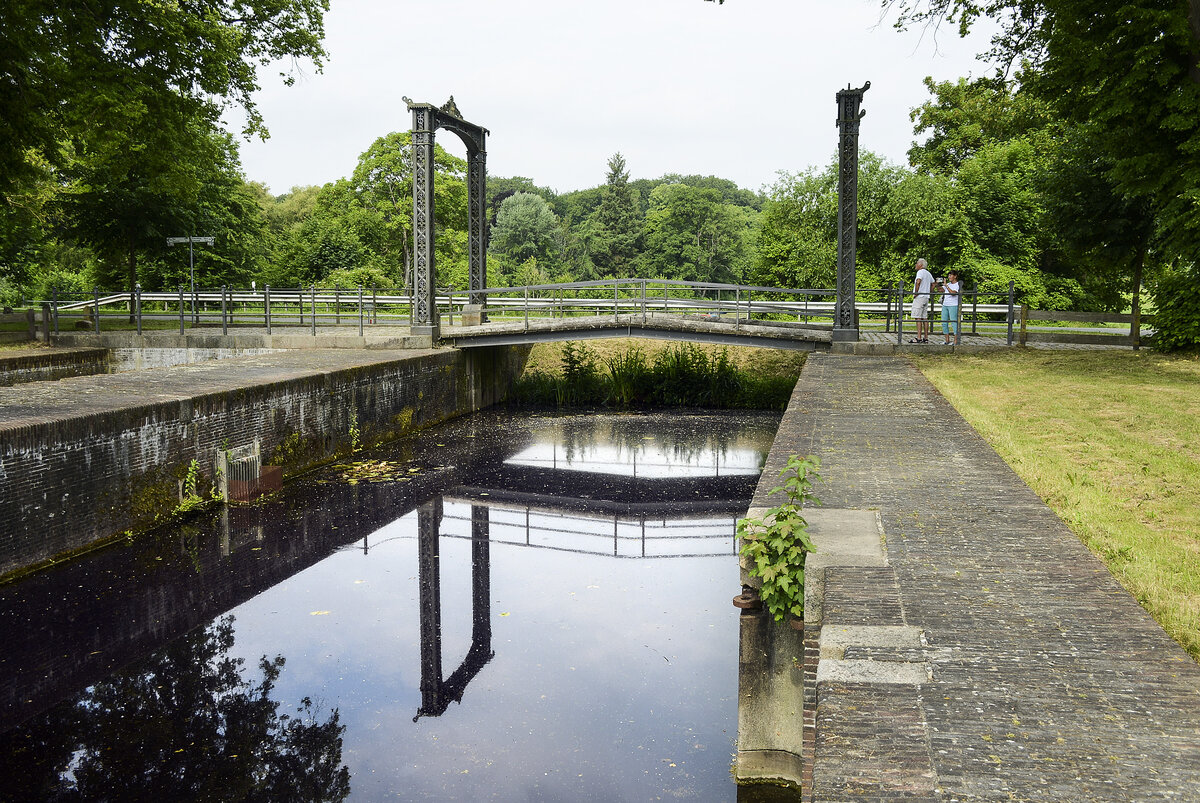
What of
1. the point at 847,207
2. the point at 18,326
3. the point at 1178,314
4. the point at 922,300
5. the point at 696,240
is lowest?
the point at 18,326

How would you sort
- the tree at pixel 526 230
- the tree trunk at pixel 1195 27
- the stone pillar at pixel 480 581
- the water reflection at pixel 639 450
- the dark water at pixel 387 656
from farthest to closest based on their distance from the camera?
1. the tree at pixel 526 230
2. the water reflection at pixel 639 450
3. the tree trunk at pixel 1195 27
4. the stone pillar at pixel 480 581
5. the dark water at pixel 387 656

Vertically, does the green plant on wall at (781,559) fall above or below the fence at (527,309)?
below

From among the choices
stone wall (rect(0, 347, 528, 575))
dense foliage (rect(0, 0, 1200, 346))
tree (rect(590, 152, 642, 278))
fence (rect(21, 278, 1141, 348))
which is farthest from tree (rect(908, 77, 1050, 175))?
tree (rect(590, 152, 642, 278))

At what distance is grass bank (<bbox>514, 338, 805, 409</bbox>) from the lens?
22078mm

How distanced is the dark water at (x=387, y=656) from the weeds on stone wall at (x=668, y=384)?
9.51 meters

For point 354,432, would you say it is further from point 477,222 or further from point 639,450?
point 477,222

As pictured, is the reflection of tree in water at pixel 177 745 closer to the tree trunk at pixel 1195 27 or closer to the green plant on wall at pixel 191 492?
the green plant on wall at pixel 191 492

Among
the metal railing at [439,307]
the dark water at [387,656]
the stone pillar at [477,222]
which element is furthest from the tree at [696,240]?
the dark water at [387,656]

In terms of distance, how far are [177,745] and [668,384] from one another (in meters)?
17.2

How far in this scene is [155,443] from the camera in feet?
35.0

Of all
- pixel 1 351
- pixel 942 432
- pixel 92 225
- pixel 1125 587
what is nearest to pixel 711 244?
pixel 92 225

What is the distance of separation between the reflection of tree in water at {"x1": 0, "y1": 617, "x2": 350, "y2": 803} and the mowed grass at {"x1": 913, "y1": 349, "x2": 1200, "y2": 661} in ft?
15.3

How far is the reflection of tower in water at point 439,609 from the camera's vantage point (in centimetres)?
684

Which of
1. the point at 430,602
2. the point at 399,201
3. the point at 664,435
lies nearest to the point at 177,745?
the point at 430,602
